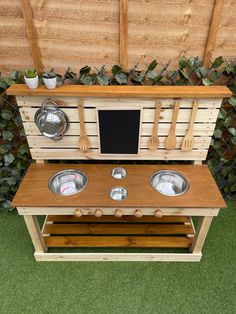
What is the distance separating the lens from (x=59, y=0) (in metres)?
1.65

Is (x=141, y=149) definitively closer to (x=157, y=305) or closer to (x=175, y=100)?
(x=175, y=100)

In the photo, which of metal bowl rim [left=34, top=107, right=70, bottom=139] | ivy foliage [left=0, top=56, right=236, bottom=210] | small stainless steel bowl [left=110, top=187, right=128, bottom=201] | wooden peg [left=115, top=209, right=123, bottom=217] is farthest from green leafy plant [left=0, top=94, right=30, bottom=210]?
wooden peg [left=115, top=209, right=123, bottom=217]

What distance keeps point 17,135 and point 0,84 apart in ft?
1.55

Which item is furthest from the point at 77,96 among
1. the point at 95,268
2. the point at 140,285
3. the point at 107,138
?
the point at 140,285

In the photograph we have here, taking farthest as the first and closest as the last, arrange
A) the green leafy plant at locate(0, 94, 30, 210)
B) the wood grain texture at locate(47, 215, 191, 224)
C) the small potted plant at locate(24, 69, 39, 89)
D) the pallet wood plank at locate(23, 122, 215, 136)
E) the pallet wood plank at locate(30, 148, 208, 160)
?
the wood grain texture at locate(47, 215, 191, 224) → the green leafy plant at locate(0, 94, 30, 210) → the pallet wood plank at locate(30, 148, 208, 160) → the pallet wood plank at locate(23, 122, 215, 136) → the small potted plant at locate(24, 69, 39, 89)

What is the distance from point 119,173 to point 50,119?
64cm

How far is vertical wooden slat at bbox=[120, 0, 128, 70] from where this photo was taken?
165 cm

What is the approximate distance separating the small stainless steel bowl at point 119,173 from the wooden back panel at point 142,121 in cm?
9

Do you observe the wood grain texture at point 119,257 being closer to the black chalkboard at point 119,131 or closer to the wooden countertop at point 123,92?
the black chalkboard at point 119,131

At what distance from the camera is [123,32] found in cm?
174

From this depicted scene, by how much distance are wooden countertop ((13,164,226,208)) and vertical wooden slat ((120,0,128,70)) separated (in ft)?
2.56

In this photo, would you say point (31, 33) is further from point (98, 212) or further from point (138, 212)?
point (138, 212)

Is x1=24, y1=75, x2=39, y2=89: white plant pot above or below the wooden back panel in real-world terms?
above

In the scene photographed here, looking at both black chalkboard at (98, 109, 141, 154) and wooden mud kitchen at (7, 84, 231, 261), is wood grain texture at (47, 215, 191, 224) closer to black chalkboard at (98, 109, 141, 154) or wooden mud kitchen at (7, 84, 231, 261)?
wooden mud kitchen at (7, 84, 231, 261)
